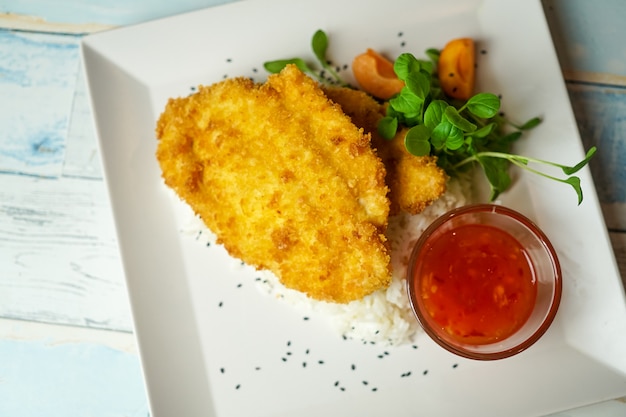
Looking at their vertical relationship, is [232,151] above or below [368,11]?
below

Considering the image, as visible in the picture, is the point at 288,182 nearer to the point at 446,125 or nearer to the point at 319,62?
the point at 446,125

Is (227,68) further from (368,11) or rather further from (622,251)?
(622,251)

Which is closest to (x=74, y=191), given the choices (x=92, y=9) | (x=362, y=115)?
(x=92, y=9)

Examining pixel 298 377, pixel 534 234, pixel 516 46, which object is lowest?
pixel 298 377

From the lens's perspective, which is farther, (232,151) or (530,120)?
(530,120)

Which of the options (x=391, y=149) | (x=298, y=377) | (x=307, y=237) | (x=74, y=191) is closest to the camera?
(x=307, y=237)

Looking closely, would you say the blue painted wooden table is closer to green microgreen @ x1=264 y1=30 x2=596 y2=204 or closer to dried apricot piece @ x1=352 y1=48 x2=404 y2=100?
green microgreen @ x1=264 y1=30 x2=596 y2=204

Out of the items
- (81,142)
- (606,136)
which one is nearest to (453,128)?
(606,136)
